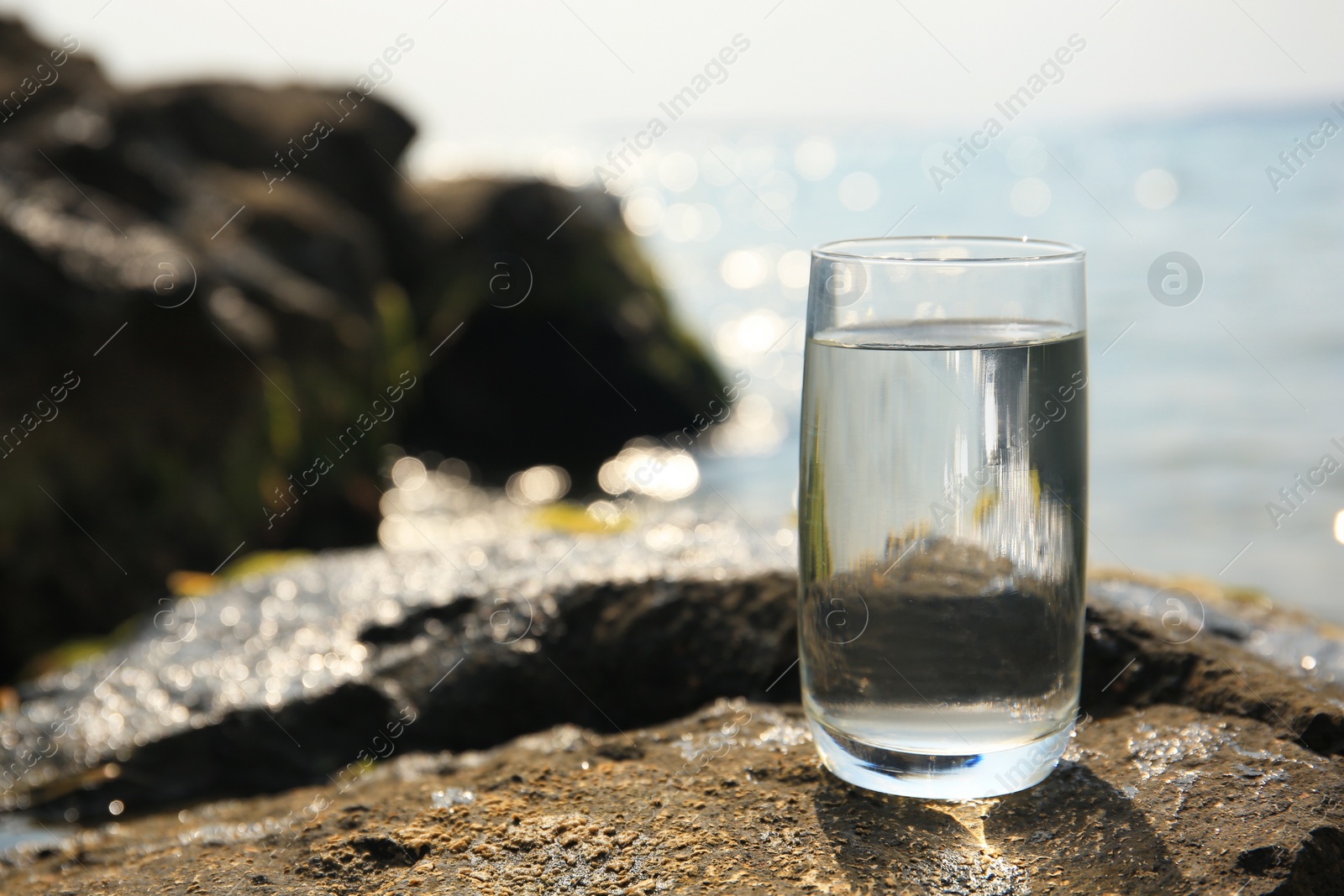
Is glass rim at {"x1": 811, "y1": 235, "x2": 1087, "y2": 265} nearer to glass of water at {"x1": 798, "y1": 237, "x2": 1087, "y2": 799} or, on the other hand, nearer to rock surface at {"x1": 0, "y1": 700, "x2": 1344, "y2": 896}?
glass of water at {"x1": 798, "y1": 237, "x2": 1087, "y2": 799}

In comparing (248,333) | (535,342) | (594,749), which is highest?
(248,333)

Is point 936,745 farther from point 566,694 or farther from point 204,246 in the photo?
point 204,246

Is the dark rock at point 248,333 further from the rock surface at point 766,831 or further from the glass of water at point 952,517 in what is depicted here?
the glass of water at point 952,517

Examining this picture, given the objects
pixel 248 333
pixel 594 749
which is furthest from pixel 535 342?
pixel 594 749

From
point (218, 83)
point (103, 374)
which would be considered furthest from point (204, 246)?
point (218, 83)

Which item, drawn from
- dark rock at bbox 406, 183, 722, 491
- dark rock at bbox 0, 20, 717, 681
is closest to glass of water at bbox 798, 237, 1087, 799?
dark rock at bbox 0, 20, 717, 681

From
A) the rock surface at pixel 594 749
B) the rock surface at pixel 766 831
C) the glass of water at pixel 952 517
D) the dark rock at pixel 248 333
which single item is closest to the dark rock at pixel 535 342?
the dark rock at pixel 248 333

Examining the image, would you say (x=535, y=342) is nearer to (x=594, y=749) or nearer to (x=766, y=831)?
(x=594, y=749)
